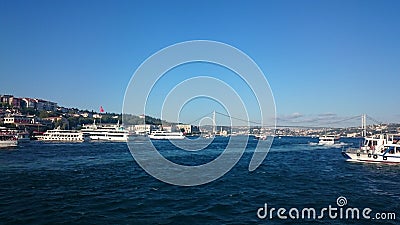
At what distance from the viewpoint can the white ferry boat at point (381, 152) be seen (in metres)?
34.4

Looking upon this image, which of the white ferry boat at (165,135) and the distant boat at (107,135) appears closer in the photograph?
the distant boat at (107,135)

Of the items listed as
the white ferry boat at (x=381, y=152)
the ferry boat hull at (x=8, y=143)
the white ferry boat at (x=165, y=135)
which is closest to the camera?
the white ferry boat at (x=381, y=152)

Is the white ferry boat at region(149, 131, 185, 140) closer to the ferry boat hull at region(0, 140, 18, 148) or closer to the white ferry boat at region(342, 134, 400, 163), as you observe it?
the ferry boat hull at region(0, 140, 18, 148)

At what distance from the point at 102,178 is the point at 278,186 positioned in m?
11.7

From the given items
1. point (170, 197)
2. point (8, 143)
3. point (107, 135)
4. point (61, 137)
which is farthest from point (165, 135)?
point (170, 197)

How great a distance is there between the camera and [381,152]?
116 feet

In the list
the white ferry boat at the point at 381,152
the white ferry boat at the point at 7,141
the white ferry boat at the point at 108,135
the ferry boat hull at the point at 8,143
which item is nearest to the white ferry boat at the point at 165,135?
the white ferry boat at the point at 108,135

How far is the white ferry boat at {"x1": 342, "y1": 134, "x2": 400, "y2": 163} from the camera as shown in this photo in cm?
3438

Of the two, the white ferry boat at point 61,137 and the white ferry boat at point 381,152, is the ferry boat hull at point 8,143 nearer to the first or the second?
the white ferry boat at point 61,137

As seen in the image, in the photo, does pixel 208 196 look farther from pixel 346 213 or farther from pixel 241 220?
pixel 346 213

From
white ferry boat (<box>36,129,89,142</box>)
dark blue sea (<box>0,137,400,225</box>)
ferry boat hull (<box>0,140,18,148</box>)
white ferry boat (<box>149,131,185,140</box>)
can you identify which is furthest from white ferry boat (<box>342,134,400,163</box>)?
white ferry boat (<box>149,131,185,140</box>)

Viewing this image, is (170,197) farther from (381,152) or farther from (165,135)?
(165,135)

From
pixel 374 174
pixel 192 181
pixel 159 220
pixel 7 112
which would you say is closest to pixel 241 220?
pixel 159 220

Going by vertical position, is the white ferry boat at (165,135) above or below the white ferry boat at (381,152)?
below
